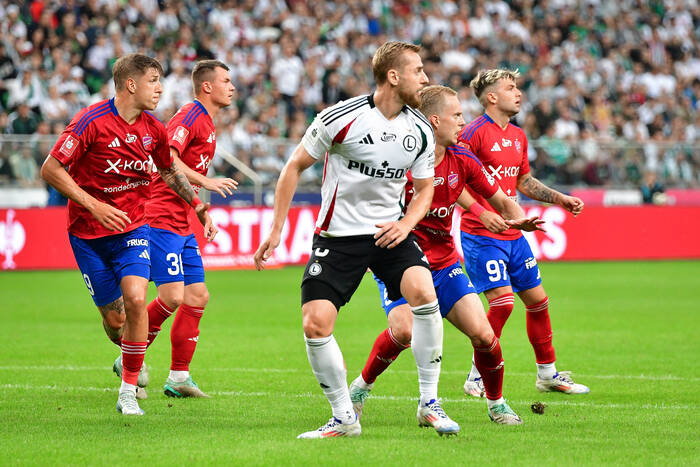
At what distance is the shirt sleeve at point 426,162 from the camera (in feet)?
22.4

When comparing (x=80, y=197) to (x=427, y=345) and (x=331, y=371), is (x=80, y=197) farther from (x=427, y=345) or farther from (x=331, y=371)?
(x=427, y=345)

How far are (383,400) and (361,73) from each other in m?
20.1

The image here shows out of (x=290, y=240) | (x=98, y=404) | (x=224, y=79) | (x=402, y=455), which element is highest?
(x=224, y=79)

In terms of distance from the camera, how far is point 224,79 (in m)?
9.16

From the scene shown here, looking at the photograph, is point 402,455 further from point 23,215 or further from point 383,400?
point 23,215

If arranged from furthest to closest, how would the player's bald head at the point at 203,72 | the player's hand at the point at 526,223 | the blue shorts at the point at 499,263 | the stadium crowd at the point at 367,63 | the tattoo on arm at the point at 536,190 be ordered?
1. the stadium crowd at the point at 367,63
2. the player's bald head at the point at 203,72
3. the tattoo on arm at the point at 536,190
4. the blue shorts at the point at 499,263
5. the player's hand at the point at 526,223

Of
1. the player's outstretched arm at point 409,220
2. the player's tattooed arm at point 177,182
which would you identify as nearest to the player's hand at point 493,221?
the player's outstretched arm at point 409,220

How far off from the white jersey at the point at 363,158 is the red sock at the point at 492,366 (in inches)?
46.4

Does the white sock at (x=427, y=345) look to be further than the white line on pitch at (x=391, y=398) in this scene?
No

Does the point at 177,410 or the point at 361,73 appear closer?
the point at 177,410

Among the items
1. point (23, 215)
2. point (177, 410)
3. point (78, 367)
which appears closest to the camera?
point (177, 410)

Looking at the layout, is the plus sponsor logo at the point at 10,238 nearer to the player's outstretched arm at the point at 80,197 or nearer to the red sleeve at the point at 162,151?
the red sleeve at the point at 162,151

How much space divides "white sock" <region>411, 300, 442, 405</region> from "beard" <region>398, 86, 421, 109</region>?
128 centimetres

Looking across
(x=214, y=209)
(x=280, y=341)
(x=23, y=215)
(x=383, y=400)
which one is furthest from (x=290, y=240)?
(x=383, y=400)
